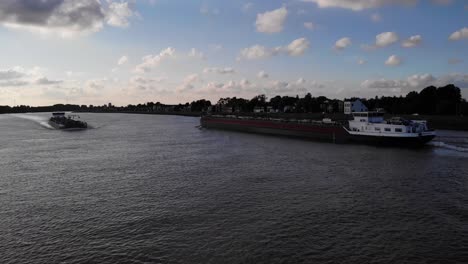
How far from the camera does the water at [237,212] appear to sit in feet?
52.8

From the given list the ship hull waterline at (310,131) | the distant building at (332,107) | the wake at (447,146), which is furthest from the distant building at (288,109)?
the wake at (447,146)

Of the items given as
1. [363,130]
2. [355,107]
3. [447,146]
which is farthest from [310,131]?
[355,107]

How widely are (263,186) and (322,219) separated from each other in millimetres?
8450

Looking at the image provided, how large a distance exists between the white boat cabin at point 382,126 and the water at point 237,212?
513 inches

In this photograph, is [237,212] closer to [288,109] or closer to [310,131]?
[310,131]

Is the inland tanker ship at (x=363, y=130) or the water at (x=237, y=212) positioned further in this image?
the inland tanker ship at (x=363, y=130)

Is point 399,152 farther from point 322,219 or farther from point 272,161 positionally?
point 322,219

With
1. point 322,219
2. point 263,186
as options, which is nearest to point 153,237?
point 322,219

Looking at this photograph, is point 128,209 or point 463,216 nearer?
point 463,216

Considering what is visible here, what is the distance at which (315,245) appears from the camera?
54.9ft

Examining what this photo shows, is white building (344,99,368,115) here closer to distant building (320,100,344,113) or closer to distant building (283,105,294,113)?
distant building (320,100,344,113)

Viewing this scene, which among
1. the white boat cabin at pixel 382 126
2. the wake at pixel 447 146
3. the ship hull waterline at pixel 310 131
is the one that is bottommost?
the wake at pixel 447 146

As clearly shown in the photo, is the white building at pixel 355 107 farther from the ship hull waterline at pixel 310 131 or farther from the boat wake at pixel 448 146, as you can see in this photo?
the boat wake at pixel 448 146

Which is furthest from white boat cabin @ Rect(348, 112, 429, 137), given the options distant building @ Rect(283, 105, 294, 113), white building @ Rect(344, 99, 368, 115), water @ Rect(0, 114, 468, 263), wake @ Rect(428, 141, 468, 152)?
distant building @ Rect(283, 105, 294, 113)
